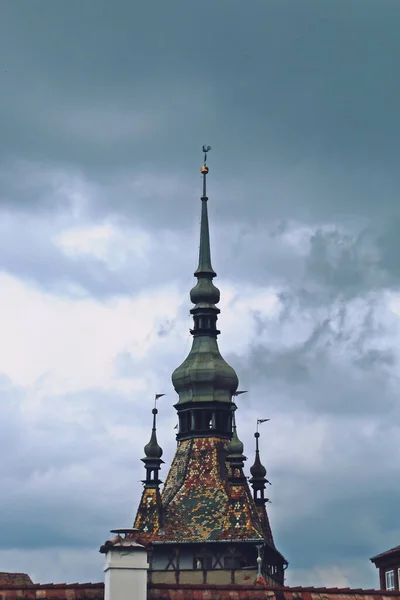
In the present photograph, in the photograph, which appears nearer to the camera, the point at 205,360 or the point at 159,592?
the point at 159,592

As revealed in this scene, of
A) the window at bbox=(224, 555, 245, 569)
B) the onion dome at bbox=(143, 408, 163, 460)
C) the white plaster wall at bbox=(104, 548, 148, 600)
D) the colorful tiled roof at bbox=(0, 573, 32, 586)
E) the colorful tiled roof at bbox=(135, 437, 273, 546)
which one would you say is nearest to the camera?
the white plaster wall at bbox=(104, 548, 148, 600)

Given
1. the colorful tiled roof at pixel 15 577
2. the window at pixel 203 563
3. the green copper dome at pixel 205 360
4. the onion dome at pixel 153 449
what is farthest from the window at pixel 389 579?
the colorful tiled roof at pixel 15 577

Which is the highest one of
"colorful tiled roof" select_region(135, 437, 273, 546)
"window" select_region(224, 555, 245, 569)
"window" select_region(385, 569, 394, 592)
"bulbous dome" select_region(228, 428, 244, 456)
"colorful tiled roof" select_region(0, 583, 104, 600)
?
"bulbous dome" select_region(228, 428, 244, 456)

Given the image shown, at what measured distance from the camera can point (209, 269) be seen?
373ft

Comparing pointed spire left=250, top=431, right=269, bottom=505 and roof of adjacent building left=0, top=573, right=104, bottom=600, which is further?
pointed spire left=250, top=431, right=269, bottom=505

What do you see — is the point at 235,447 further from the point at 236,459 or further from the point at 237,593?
the point at 237,593

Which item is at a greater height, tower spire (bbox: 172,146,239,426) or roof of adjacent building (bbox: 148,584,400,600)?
tower spire (bbox: 172,146,239,426)

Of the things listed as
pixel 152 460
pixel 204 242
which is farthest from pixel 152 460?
pixel 204 242

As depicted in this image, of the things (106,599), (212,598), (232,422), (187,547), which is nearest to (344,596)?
(212,598)

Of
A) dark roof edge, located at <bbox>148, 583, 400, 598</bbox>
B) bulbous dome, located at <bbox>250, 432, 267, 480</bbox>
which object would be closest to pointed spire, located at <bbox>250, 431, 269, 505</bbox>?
bulbous dome, located at <bbox>250, 432, 267, 480</bbox>

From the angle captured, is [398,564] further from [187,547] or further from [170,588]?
[170,588]

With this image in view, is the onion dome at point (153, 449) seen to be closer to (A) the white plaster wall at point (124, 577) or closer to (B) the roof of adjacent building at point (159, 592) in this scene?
(B) the roof of adjacent building at point (159, 592)

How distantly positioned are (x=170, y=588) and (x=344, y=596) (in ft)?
19.5

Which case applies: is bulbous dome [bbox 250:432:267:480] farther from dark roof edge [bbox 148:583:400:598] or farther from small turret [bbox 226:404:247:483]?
dark roof edge [bbox 148:583:400:598]
